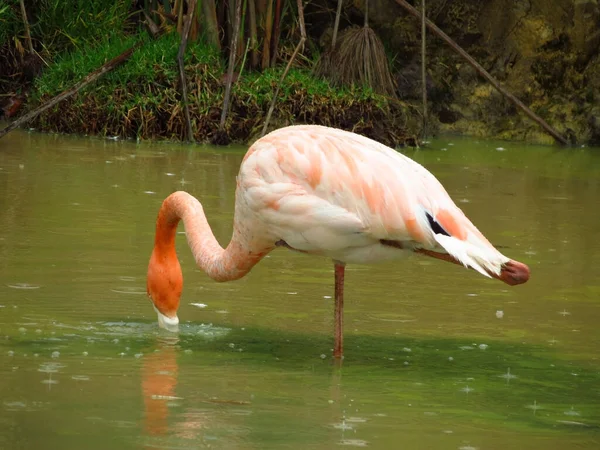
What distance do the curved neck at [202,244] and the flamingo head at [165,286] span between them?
0.05 metres

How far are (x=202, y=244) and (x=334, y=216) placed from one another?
704 mm

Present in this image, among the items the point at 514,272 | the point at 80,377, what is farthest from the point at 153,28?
the point at 514,272

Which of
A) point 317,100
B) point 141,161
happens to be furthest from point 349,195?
point 317,100

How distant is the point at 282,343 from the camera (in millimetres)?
4633

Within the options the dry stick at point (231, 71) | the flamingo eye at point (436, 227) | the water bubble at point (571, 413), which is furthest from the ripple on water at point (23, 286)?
the dry stick at point (231, 71)

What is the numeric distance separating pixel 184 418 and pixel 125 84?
7.22 meters

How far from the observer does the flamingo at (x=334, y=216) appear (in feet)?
13.9

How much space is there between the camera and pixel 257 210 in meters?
4.46

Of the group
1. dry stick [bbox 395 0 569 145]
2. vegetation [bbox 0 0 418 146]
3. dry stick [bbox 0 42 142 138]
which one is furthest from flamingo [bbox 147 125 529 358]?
dry stick [bbox 395 0 569 145]

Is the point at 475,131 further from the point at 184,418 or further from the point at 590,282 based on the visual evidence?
the point at 184,418

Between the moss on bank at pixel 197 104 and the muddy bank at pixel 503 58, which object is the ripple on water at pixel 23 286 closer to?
the moss on bank at pixel 197 104

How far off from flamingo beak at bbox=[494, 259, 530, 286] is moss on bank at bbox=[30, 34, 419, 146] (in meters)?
6.25

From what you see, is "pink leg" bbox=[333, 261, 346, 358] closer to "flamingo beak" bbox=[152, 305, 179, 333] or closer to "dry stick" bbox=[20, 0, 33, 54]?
"flamingo beak" bbox=[152, 305, 179, 333]

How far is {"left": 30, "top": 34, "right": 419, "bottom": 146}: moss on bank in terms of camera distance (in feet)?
33.8
